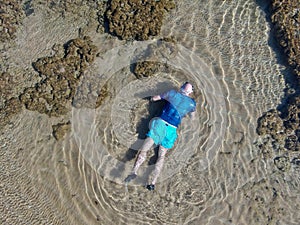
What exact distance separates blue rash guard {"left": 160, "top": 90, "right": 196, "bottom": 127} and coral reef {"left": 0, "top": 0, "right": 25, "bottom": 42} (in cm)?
396

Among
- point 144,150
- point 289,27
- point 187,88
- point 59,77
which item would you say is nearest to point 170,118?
point 187,88

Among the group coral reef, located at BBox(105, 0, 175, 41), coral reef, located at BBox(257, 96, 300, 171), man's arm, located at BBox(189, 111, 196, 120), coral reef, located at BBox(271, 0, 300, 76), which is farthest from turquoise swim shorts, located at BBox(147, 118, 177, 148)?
coral reef, located at BBox(271, 0, 300, 76)

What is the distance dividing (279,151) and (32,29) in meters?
6.46

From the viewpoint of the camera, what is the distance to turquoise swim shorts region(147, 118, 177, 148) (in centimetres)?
816

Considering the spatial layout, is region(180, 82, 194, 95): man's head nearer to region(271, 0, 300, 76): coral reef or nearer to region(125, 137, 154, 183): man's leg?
region(125, 137, 154, 183): man's leg

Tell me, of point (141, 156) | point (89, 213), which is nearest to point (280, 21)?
point (141, 156)

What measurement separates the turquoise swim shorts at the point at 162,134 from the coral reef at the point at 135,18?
7.22ft

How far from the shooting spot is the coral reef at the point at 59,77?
8.51 metres

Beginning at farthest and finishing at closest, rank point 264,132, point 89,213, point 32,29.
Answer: point 32,29 → point 264,132 → point 89,213

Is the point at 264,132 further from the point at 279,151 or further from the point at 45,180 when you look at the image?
the point at 45,180

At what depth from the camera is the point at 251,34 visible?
9.13 meters

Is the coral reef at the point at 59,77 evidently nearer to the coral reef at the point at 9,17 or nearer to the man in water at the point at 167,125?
the coral reef at the point at 9,17

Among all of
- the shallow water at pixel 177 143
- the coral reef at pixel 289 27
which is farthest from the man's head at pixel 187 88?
the coral reef at pixel 289 27

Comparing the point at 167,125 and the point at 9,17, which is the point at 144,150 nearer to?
the point at 167,125
